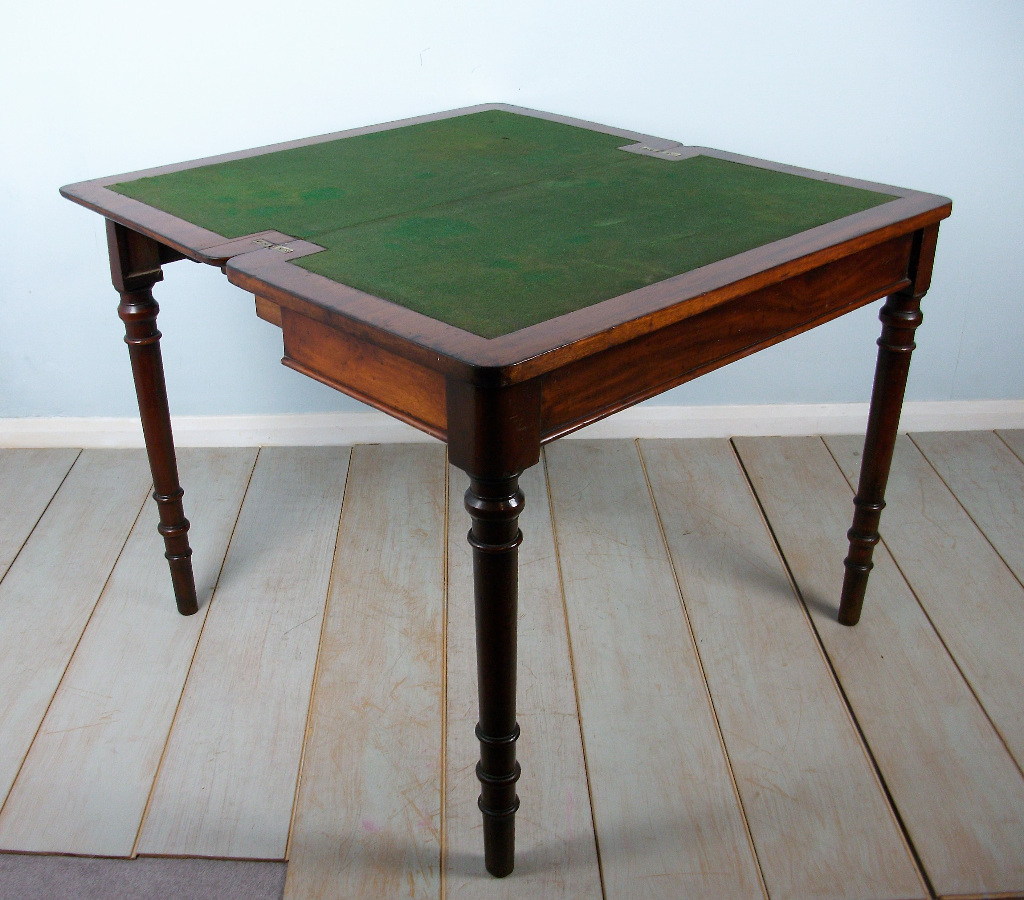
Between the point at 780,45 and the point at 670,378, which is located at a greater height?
the point at 780,45

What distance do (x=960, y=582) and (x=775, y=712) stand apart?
2.05ft

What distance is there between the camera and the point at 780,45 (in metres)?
2.47

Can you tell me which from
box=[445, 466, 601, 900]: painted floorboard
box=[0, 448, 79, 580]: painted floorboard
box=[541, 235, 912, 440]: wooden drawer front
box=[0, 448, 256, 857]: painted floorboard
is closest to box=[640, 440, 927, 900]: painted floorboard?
box=[445, 466, 601, 900]: painted floorboard

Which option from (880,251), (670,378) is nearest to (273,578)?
(670,378)

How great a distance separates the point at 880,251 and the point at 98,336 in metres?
1.96

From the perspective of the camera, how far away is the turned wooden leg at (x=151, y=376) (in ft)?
5.86

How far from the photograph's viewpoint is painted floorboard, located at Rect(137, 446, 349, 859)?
1656 millimetres

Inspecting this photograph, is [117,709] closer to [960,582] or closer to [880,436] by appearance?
[880,436]

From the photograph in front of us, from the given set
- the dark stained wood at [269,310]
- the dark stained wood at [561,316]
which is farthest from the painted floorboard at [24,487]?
the dark stained wood at [561,316]

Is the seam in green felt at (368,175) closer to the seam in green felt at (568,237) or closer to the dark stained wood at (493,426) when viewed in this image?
the seam in green felt at (568,237)

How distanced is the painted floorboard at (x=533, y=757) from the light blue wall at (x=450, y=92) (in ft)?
3.24

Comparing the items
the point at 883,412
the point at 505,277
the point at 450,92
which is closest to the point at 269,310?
the point at 505,277

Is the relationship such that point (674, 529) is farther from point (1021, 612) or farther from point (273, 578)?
point (273, 578)

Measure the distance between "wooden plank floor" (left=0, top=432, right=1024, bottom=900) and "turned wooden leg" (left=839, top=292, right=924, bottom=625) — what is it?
0.11m
